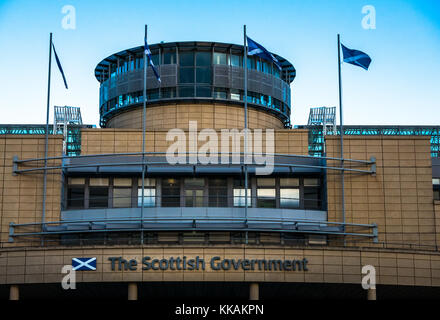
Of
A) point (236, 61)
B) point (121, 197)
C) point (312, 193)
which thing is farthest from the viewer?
point (236, 61)

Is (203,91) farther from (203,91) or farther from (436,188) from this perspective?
(436,188)

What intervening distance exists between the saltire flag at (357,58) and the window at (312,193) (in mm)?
→ 8994

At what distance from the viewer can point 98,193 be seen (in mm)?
51094

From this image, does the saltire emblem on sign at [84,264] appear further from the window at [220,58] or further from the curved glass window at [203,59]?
the window at [220,58]

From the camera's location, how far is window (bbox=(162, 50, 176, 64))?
56.7 meters

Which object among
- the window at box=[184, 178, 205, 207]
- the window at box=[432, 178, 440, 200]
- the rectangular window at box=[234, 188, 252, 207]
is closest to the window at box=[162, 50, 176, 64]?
the window at box=[184, 178, 205, 207]

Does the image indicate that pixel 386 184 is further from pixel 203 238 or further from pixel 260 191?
pixel 203 238

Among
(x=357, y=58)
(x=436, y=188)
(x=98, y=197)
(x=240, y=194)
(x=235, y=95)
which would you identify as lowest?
(x=98, y=197)

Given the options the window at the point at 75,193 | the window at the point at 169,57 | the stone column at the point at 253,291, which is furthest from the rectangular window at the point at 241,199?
the window at the point at 169,57

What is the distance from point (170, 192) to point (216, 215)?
4.20m

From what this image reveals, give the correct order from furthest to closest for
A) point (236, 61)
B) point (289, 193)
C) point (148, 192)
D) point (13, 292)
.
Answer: point (236, 61)
point (289, 193)
point (148, 192)
point (13, 292)

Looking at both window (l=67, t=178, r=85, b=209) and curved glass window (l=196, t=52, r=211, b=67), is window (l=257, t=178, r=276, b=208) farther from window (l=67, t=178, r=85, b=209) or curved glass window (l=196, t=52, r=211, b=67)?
window (l=67, t=178, r=85, b=209)

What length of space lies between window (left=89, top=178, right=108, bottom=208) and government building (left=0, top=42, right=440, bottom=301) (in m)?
0.08

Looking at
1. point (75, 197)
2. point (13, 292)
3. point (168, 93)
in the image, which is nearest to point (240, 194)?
point (168, 93)
